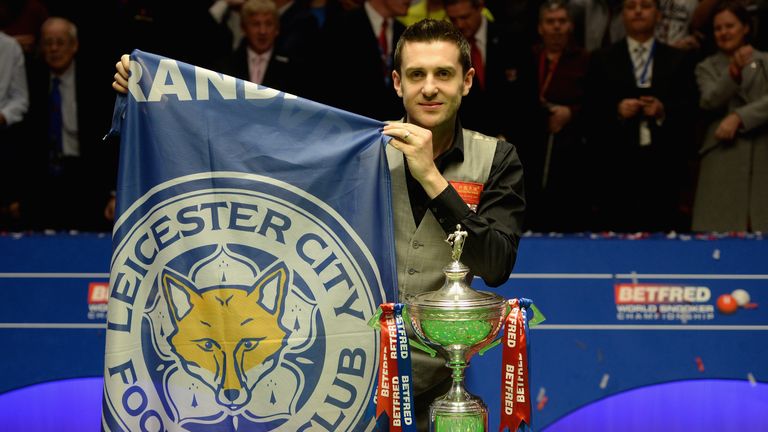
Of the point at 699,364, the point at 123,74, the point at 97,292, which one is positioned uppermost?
the point at 123,74

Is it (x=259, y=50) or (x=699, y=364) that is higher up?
(x=259, y=50)

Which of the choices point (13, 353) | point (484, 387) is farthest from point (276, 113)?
point (13, 353)

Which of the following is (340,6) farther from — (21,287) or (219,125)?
(219,125)

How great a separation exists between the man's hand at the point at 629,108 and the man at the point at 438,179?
2663mm

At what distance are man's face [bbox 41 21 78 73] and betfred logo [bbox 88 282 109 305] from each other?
1504mm

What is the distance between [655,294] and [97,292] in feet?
6.89

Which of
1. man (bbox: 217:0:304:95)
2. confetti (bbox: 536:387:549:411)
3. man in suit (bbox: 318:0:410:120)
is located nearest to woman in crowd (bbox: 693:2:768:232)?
confetti (bbox: 536:387:549:411)

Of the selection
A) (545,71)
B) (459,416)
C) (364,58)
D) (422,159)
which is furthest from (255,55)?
(459,416)

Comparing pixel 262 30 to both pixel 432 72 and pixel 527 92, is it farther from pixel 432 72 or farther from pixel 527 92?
pixel 432 72

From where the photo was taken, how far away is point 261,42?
16.8 ft

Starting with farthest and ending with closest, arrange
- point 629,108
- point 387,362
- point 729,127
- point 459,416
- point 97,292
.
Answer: point 629,108 < point 729,127 < point 97,292 < point 387,362 < point 459,416

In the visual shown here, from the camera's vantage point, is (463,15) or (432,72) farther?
(463,15)

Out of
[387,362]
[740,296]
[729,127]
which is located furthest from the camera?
[729,127]

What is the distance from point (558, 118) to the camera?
16.6ft
